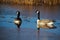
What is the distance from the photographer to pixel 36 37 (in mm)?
4520

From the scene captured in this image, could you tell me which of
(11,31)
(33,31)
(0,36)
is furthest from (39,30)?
(0,36)

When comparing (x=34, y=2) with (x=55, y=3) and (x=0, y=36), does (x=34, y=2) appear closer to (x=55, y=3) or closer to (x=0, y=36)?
(x=55, y=3)

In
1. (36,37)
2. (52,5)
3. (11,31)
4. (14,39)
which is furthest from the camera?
(52,5)

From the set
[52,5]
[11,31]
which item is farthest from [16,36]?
[52,5]

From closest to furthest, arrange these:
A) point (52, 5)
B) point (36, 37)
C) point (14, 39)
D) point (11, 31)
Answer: point (14, 39)
point (36, 37)
point (11, 31)
point (52, 5)

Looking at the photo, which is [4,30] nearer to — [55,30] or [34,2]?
[55,30]

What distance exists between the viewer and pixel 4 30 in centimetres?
508

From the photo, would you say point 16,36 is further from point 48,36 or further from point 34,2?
point 34,2

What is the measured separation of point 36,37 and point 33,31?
22.1 inches

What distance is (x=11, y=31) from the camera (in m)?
4.96

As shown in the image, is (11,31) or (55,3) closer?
(11,31)

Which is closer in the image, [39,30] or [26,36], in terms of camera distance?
[26,36]

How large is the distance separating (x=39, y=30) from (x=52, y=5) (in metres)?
8.25

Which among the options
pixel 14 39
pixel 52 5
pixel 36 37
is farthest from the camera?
pixel 52 5
